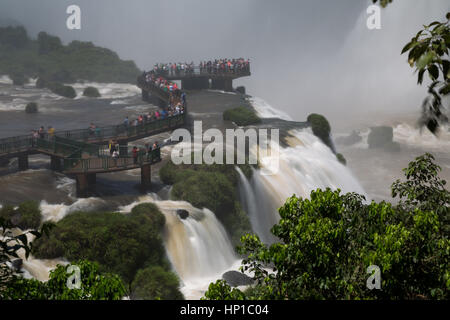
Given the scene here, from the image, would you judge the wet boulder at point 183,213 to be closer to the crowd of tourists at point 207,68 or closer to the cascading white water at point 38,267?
the cascading white water at point 38,267

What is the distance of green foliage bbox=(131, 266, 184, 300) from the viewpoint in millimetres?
19391

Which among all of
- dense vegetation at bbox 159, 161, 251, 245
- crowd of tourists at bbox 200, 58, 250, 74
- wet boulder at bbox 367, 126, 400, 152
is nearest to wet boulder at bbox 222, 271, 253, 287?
dense vegetation at bbox 159, 161, 251, 245

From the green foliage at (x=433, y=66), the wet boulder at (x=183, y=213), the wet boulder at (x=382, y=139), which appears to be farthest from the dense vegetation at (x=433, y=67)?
the wet boulder at (x=382, y=139)

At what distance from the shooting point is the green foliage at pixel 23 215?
2181cm

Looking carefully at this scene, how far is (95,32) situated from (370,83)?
71.5 m

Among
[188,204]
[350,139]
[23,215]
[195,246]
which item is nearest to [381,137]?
[350,139]

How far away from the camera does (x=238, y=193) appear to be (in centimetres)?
2889

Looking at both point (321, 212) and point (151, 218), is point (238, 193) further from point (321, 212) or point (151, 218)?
point (321, 212)

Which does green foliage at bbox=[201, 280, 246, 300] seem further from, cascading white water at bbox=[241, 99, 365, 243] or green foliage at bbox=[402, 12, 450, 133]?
cascading white water at bbox=[241, 99, 365, 243]

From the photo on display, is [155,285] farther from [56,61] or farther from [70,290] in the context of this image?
[56,61]

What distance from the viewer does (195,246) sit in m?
23.7
